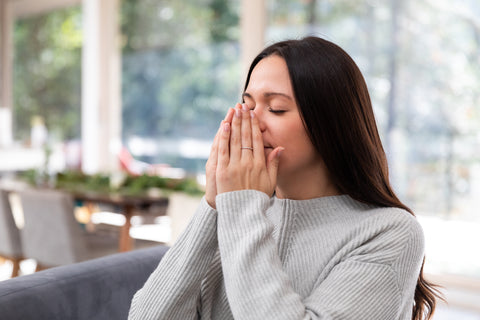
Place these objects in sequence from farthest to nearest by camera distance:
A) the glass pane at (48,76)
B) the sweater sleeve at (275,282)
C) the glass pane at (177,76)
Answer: the glass pane at (48,76) → the glass pane at (177,76) → the sweater sleeve at (275,282)

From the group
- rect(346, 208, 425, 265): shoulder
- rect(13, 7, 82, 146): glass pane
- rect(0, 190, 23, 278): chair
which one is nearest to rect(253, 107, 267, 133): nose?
rect(346, 208, 425, 265): shoulder

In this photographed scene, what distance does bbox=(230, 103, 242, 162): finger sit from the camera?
3.27 feet

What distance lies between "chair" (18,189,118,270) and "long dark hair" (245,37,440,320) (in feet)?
7.37

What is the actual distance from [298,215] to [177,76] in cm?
445

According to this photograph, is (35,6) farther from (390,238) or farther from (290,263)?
(390,238)

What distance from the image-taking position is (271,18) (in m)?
4.61

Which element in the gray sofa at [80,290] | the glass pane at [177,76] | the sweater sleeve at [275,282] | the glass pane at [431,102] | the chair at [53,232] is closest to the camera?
the sweater sleeve at [275,282]

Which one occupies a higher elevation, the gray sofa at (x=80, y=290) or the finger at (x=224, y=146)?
the finger at (x=224, y=146)

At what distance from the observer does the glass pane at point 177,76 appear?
502 centimetres

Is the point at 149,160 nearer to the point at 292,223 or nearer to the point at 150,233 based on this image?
the point at 150,233

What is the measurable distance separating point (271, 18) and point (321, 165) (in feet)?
12.2

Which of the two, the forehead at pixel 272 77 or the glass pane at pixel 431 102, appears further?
the glass pane at pixel 431 102

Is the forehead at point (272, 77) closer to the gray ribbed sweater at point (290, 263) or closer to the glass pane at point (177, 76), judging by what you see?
the gray ribbed sweater at point (290, 263)

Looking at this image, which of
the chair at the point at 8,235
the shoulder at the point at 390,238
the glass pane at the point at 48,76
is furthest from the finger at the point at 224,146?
the glass pane at the point at 48,76
